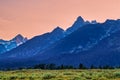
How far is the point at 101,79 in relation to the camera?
52719mm

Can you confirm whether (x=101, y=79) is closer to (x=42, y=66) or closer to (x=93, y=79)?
(x=93, y=79)

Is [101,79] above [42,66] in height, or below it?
below

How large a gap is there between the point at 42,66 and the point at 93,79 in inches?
5267

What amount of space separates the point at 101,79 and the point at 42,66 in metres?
134

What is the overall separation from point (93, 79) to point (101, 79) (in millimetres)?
1325

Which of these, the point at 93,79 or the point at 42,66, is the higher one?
the point at 42,66

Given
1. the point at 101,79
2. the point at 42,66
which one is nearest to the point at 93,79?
the point at 101,79

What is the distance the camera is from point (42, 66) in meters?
186

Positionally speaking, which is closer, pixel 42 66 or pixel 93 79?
pixel 93 79

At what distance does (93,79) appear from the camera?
53.2m

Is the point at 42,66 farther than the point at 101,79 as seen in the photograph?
Yes
